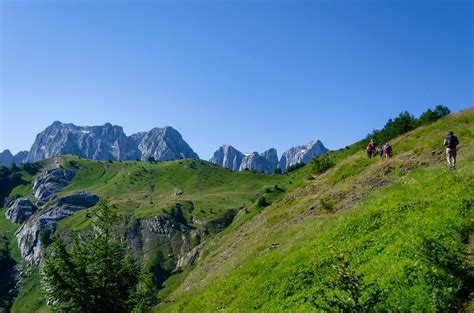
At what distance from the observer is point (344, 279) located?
899cm

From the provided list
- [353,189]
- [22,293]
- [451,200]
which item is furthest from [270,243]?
[22,293]

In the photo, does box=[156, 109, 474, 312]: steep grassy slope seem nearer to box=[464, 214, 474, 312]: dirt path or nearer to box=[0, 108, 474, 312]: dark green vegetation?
box=[0, 108, 474, 312]: dark green vegetation

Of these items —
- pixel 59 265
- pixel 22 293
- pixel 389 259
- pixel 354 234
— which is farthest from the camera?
pixel 22 293

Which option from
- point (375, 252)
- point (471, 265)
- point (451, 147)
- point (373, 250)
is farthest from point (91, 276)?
point (451, 147)

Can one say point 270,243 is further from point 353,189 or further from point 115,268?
point 115,268

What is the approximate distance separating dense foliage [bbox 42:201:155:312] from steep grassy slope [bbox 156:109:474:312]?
208 inches

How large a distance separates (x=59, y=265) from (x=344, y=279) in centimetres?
2498

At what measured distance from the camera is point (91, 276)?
28719mm

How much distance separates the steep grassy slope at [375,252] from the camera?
11.0 metres

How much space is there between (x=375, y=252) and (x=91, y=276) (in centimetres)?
2139

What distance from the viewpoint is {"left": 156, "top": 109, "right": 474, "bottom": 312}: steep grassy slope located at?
36.0 feet

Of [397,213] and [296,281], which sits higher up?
[397,213]

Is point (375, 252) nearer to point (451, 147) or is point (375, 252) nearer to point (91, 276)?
point (451, 147)

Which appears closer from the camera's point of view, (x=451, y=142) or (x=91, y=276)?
(x=451, y=142)
